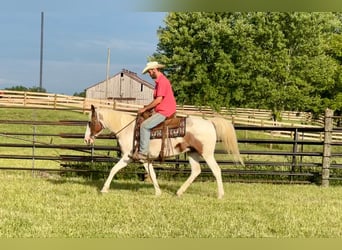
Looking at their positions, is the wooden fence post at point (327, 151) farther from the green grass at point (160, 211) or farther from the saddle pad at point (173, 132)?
the saddle pad at point (173, 132)

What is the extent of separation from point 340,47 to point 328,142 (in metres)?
27.5

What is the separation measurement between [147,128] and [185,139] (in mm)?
663

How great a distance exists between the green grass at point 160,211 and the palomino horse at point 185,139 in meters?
0.41

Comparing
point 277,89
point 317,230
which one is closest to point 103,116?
point 317,230

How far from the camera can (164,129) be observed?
702 centimetres

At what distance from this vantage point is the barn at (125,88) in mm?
51188

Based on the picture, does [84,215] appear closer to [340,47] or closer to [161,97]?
[161,97]

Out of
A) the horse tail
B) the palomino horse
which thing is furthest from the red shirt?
the horse tail

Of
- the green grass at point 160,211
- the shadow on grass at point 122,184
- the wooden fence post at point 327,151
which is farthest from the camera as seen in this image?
the wooden fence post at point 327,151

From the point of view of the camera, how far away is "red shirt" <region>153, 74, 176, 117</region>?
267 inches

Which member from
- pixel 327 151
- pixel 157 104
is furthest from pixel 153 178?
pixel 327 151

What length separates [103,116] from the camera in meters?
7.36

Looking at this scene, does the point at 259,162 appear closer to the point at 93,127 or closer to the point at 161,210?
the point at 93,127

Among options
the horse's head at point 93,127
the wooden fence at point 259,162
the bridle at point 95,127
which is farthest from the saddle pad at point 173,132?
the wooden fence at point 259,162
